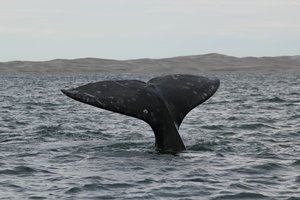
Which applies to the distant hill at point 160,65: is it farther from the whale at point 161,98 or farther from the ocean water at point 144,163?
the whale at point 161,98

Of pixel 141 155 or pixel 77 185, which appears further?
pixel 141 155

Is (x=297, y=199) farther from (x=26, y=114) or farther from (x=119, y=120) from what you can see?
(x=26, y=114)

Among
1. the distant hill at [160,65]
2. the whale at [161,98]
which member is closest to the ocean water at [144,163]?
the whale at [161,98]

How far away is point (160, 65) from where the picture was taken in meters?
184

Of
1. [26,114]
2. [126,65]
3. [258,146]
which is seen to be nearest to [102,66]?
[126,65]

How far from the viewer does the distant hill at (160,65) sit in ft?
566

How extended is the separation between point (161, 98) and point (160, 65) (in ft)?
565

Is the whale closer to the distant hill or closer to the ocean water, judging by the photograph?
the ocean water

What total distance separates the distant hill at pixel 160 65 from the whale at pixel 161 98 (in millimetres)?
155500

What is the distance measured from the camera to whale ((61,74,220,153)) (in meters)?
11.6

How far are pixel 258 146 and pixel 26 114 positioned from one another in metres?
13.2

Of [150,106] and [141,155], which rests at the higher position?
[150,106]

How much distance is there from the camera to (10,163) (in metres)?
12.6

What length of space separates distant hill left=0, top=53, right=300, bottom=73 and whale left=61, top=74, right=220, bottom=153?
156 metres
